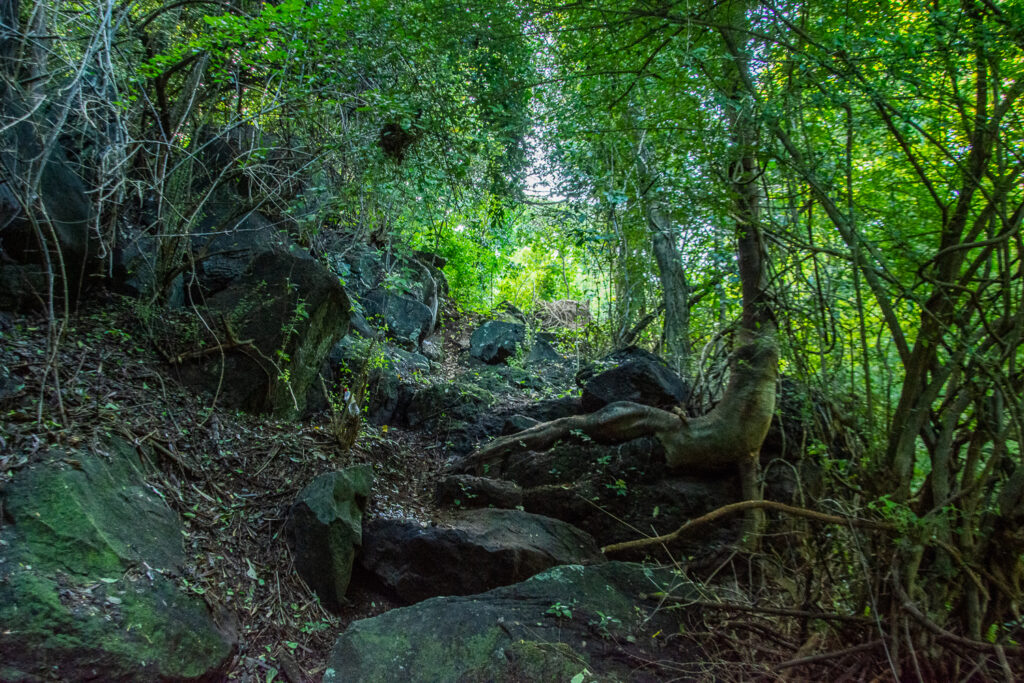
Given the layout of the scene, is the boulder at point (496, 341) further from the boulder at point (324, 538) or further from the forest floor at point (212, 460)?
the boulder at point (324, 538)

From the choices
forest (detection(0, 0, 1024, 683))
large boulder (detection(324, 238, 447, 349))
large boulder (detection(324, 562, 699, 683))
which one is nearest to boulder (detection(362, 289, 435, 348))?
large boulder (detection(324, 238, 447, 349))

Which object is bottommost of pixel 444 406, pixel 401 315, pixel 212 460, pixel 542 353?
pixel 212 460

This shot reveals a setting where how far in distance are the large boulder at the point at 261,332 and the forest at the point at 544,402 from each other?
0.14ft

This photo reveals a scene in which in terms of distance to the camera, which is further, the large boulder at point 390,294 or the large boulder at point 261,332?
the large boulder at point 390,294

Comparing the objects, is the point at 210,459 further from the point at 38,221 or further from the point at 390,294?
the point at 390,294

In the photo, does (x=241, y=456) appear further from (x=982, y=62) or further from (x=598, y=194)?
(x=982, y=62)

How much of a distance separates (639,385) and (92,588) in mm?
4543

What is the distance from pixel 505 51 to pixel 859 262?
3.66 m

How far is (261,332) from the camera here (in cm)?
494

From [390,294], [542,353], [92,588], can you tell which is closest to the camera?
[92,588]

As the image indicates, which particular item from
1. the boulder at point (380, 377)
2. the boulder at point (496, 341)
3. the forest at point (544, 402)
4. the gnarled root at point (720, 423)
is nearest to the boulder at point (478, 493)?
the forest at point (544, 402)

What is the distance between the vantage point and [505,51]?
4.71 meters

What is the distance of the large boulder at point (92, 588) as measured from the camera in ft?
7.39

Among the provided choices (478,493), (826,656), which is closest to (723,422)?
(826,656)
